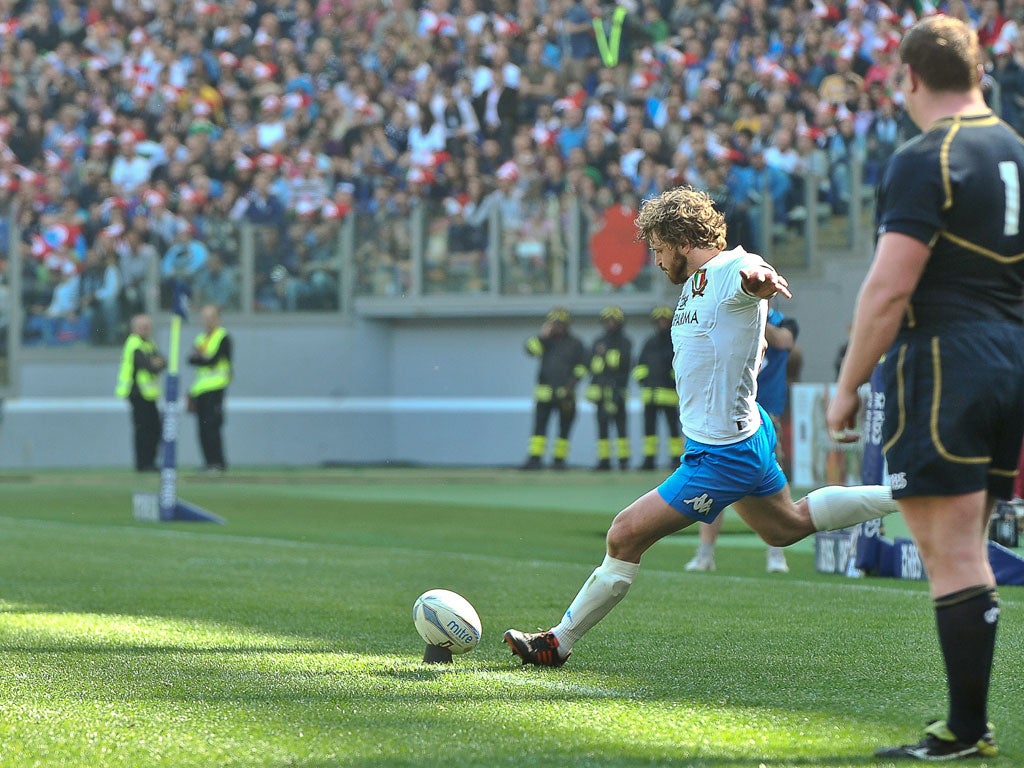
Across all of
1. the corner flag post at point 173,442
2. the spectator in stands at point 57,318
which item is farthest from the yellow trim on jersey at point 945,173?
the spectator in stands at point 57,318

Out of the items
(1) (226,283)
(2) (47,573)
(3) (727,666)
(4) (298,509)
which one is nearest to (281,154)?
(1) (226,283)

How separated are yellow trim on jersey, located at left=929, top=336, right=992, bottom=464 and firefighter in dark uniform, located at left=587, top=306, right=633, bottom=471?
769 inches

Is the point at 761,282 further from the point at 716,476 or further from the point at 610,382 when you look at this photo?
the point at 610,382

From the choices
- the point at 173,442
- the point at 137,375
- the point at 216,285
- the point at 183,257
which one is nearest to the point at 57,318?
the point at 183,257

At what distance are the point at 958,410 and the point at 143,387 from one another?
20920 millimetres

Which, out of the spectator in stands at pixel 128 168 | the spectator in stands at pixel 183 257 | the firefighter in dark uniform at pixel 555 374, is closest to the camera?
the firefighter in dark uniform at pixel 555 374

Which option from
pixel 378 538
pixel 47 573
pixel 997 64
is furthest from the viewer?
pixel 997 64

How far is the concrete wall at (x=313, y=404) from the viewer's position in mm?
26734

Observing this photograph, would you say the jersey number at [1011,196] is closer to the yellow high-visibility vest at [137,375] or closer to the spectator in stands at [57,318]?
the yellow high-visibility vest at [137,375]

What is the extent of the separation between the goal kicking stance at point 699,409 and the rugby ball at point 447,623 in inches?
6.6

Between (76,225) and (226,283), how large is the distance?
2.63 m

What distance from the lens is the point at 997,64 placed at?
843 inches

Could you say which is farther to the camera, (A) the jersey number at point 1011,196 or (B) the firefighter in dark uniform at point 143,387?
(B) the firefighter in dark uniform at point 143,387

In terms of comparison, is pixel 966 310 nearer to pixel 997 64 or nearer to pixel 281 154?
pixel 997 64
